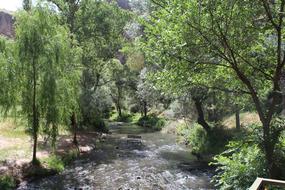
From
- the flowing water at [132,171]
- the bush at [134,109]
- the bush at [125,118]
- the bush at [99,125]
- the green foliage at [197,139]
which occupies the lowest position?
the flowing water at [132,171]

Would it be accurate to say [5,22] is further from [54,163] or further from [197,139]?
[54,163]

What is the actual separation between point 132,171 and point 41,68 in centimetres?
837

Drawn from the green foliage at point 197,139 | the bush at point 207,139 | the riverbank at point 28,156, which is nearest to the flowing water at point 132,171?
the riverbank at point 28,156

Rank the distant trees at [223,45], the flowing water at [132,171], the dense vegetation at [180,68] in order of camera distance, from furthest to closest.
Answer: the flowing water at [132,171], the dense vegetation at [180,68], the distant trees at [223,45]

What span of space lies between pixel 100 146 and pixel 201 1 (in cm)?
2404

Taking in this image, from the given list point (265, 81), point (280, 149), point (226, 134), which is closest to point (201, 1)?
point (265, 81)

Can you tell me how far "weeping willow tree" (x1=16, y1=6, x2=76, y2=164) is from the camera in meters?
19.7

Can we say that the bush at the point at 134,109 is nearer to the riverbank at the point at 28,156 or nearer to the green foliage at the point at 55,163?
the riverbank at the point at 28,156

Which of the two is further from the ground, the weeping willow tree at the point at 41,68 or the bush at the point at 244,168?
the weeping willow tree at the point at 41,68

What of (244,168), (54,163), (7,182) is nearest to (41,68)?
(54,163)

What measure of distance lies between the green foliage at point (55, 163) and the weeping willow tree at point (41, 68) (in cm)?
103

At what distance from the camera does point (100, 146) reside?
31266 millimetres

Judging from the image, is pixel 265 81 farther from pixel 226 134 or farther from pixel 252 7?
pixel 226 134

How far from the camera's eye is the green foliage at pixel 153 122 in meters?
47.0
